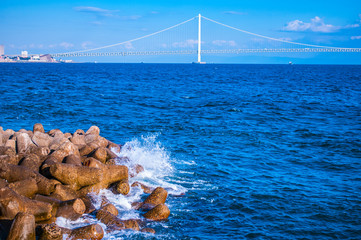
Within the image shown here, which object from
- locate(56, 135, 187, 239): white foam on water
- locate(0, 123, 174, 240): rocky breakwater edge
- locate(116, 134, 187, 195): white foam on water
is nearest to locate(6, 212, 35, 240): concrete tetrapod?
locate(0, 123, 174, 240): rocky breakwater edge

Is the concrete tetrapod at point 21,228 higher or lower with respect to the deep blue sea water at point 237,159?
higher

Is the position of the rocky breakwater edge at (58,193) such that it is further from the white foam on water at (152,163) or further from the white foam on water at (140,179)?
the white foam on water at (152,163)

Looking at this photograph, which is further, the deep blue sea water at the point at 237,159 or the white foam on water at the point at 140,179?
the deep blue sea water at the point at 237,159

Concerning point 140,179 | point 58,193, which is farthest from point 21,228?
point 140,179

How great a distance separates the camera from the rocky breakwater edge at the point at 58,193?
5.31m

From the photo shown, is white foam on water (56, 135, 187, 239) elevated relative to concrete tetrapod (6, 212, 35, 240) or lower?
lower

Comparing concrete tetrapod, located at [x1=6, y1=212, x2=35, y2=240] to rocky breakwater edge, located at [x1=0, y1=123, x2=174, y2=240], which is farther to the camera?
rocky breakwater edge, located at [x1=0, y1=123, x2=174, y2=240]

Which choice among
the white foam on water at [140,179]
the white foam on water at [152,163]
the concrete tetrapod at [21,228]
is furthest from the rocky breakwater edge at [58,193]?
the white foam on water at [152,163]

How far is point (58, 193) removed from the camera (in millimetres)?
6301

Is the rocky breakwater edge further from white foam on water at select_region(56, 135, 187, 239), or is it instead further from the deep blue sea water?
the deep blue sea water

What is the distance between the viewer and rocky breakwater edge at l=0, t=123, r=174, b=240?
5.31 m

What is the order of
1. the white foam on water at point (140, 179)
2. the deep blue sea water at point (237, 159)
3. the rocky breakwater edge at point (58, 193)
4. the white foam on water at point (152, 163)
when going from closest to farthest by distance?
the rocky breakwater edge at point (58, 193) → the white foam on water at point (140, 179) → the deep blue sea water at point (237, 159) → the white foam on water at point (152, 163)

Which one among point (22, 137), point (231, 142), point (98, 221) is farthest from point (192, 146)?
point (98, 221)

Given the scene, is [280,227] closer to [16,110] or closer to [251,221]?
[251,221]
